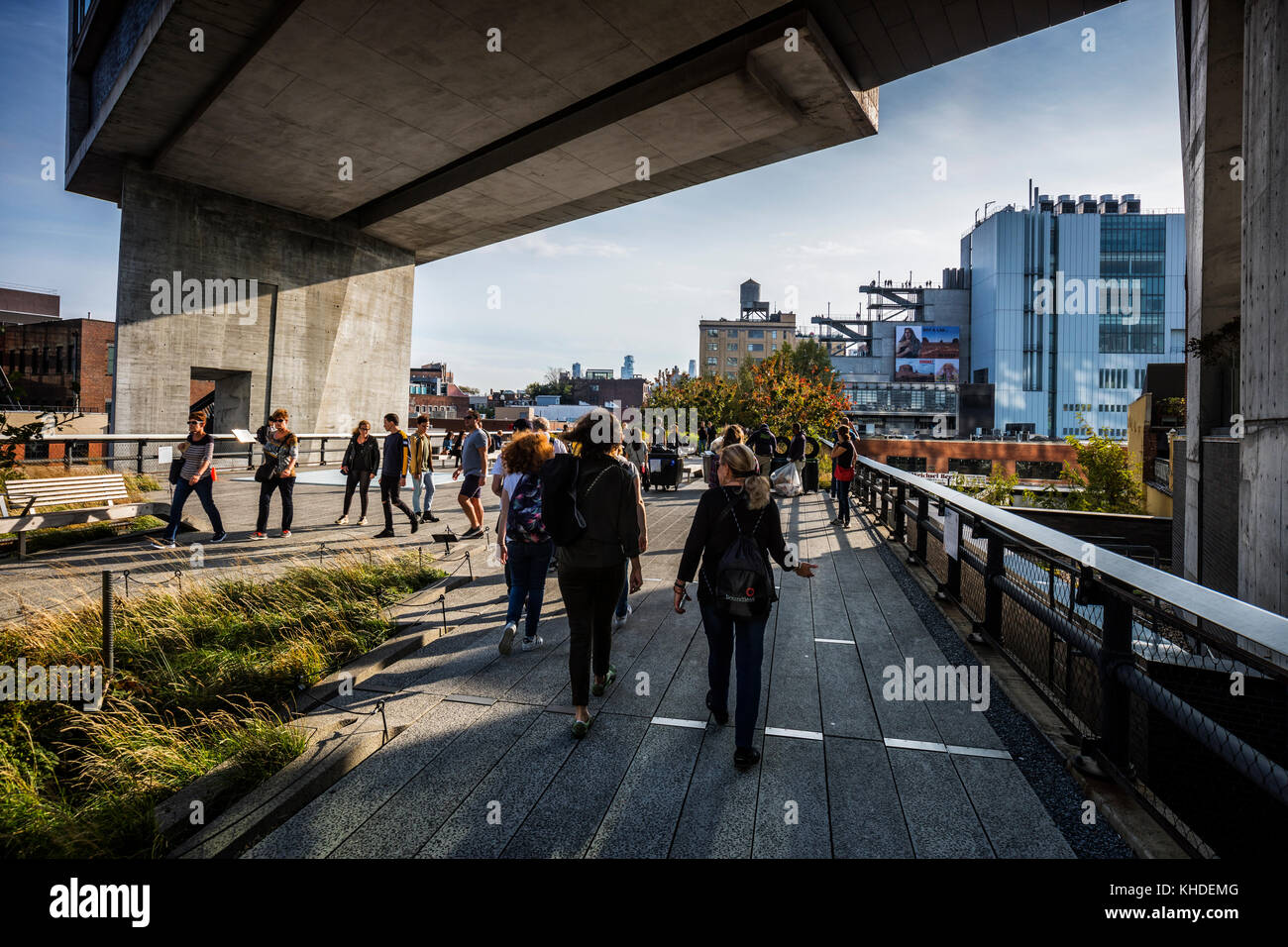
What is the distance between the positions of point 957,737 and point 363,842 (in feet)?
11.1

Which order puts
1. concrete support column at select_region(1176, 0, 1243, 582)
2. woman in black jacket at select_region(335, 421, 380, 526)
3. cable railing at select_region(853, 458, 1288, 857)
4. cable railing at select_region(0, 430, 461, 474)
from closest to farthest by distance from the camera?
cable railing at select_region(853, 458, 1288, 857) < concrete support column at select_region(1176, 0, 1243, 582) < woman in black jacket at select_region(335, 421, 380, 526) < cable railing at select_region(0, 430, 461, 474)

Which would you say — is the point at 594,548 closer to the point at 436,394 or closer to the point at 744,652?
the point at 744,652

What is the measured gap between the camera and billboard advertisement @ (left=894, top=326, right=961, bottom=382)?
10331 centimetres

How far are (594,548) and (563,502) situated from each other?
36 cm

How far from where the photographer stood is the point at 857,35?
557 inches

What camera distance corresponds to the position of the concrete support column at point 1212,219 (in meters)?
9.90

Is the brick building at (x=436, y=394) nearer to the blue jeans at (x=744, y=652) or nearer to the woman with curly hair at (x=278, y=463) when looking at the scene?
the woman with curly hair at (x=278, y=463)

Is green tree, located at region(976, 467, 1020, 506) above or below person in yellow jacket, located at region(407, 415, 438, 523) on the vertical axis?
below

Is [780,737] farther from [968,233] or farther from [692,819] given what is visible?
[968,233]

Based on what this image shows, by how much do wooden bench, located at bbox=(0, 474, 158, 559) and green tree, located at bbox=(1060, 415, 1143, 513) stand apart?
25129mm

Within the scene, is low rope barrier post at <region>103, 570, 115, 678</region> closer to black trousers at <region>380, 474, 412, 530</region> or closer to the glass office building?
black trousers at <region>380, 474, 412, 530</region>

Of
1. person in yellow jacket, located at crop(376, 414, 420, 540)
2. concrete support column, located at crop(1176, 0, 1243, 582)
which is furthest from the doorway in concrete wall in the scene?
concrete support column, located at crop(1176, 0, 1243, 582)

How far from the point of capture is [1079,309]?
90.4 m

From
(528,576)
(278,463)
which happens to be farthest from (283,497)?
(528,576)
